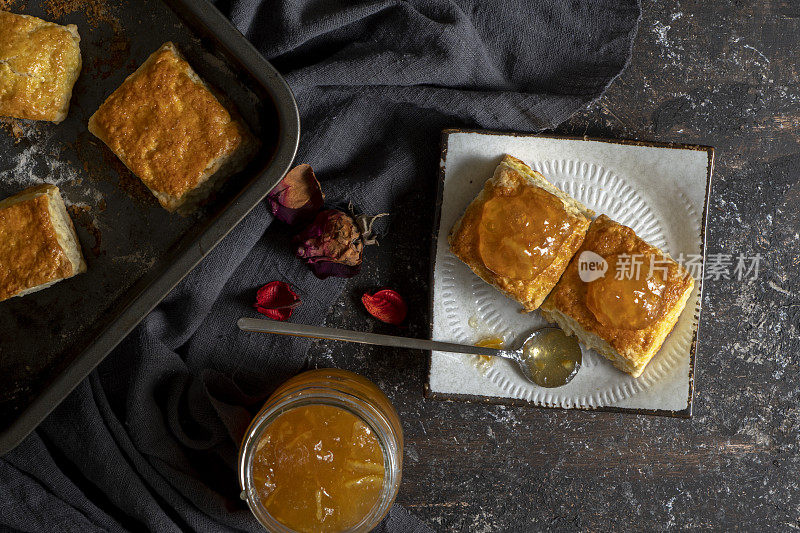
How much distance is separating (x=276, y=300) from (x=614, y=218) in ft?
4.38

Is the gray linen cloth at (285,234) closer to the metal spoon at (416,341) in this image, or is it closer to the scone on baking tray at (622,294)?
the metal spoon at (416,341)

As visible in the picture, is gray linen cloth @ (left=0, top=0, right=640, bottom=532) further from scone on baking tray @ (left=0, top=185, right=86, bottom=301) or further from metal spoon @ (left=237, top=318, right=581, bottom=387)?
scone on baking tray @ (left=0, top=185, right=86, bottom=301)

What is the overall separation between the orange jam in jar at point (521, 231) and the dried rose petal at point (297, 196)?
0.61m

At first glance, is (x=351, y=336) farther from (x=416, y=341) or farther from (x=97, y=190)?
(x=97, y=190)

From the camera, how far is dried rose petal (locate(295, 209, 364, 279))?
2053mm

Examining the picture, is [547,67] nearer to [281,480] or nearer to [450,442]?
[450,442]

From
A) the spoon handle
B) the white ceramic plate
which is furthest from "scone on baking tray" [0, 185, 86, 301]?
the white ceramic plate

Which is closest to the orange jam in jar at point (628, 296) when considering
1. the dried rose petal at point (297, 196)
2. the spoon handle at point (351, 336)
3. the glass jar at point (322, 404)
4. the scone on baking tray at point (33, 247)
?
the spoon handle at point (351, 336)

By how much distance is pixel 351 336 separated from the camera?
203cm

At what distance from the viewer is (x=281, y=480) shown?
1.88 meters

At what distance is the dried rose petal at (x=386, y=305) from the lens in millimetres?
2201

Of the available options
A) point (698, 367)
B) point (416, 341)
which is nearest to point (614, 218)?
point (698, 367)

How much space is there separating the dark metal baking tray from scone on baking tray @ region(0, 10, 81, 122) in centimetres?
8

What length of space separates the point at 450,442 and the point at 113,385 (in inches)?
52.6
